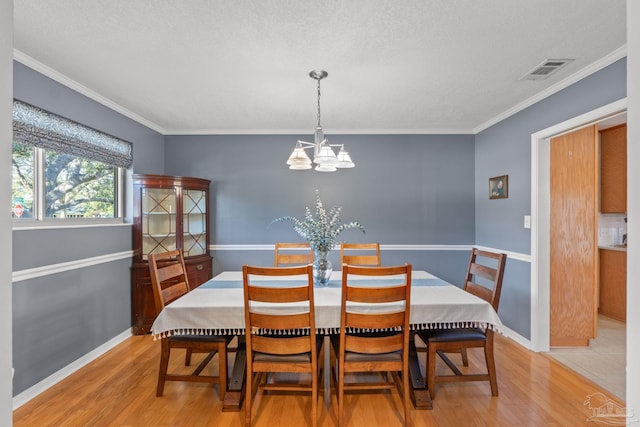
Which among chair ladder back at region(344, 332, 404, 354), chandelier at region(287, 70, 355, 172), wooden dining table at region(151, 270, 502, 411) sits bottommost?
chair ladder back at region(344, 332, 404, 354)

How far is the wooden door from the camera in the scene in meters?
2.99

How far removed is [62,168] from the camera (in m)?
2.65

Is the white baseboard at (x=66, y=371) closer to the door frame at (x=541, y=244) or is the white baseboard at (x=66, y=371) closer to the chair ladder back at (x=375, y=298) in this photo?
the chair ladder back at (x=375, y=298)

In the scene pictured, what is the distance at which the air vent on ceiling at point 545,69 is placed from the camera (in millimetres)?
2273

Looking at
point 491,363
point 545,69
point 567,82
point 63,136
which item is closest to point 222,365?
point 491,363

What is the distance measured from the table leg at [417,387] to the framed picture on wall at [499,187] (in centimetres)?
221

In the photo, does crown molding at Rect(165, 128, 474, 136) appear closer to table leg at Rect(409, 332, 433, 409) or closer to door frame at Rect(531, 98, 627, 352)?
door frame at Rect(531, 98, 627, 352)

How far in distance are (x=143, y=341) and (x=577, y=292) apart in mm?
4343

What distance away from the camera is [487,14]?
1.74 meters

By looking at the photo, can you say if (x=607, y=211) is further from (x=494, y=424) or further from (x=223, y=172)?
(x=223, y=172)

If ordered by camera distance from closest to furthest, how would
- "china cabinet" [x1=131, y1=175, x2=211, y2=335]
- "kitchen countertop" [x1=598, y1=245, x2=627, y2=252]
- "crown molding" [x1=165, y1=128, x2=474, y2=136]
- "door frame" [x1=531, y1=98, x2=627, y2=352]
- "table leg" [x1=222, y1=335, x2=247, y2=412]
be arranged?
"table leg" [x1=222, y1=335, x2=247, y2=412] < "door frame" [x1=531, y1=98, x2=627, y2=352] < "china cabinet" [x1=131, y1=175, x2=211, y2=335] < "kitchen countertop" [x1=598, y1=245, x2=627, y2=252] < "crown molding" [x1=165, y1=128, x2=474, y2=136]

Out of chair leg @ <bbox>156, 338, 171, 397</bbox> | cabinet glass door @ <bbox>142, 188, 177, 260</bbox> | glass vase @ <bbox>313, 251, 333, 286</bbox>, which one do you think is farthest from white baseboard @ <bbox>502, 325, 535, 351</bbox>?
cabinet glass door @ <bbox>142, 188, 177, 260</bbox>

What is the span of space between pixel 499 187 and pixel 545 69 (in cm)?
147

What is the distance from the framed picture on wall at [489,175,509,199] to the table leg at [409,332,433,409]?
7.26ft
